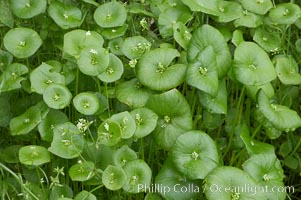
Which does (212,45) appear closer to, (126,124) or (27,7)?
(126,124)

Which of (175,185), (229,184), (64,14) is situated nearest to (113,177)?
(175,185)

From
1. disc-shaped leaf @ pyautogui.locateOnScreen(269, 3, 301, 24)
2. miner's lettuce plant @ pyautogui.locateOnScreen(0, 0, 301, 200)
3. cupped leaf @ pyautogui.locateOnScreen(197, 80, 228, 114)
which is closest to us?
miner's lettuce plant @ pyautogui.locateOnScreen(0, 0, 301, 200)

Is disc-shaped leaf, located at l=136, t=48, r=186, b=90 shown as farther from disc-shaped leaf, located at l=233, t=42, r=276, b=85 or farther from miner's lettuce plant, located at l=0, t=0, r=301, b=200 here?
disc-shaped leaf, located at l=233, t=42, r=276, b=85

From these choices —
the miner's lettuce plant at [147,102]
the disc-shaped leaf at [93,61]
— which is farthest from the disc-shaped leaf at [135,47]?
the disc-shaped leaf at [93,61]

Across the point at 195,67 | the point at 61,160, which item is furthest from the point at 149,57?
the point at 61,160

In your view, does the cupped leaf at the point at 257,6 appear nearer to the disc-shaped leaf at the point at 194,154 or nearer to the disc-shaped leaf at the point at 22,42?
the disc-shaped leaf at the point at 194,154

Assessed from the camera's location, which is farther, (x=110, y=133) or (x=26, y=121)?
(x=26, y=121)

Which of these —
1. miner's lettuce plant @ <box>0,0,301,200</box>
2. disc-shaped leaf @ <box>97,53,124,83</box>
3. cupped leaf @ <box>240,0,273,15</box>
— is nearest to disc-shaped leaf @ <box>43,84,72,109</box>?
miner's lettuce plant @ <box>0,0,301,200</box>
